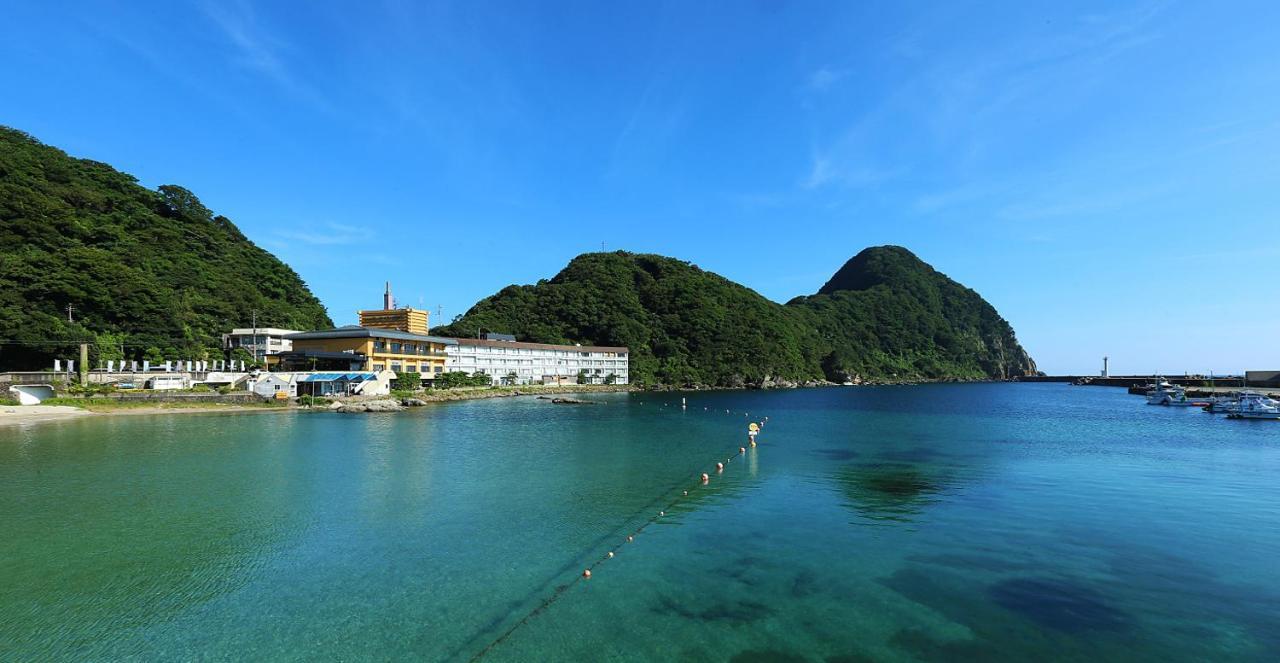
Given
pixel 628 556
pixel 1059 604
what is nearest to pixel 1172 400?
pixel 1059 604

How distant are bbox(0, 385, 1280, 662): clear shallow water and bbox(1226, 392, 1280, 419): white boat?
28323mm

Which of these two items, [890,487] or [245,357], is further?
[245,357]

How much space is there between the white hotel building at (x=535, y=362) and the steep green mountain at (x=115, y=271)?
85.3 feet

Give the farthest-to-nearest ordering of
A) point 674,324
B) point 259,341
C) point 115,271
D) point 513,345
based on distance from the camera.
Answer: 1. point 674,324
2. point 513,345
3. point 259,341
4. point 115,271

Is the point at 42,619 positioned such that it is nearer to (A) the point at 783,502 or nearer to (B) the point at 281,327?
(A) the point at 783,502

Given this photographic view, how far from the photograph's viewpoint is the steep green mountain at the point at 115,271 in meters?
53.9

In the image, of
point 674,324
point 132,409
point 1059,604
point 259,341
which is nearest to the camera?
point 1059,604

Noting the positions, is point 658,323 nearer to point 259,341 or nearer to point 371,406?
point 259,341

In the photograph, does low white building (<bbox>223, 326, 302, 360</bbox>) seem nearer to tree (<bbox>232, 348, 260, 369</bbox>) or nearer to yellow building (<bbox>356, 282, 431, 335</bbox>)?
tree (<bbox>232, 348, 260, 369</bbox>)

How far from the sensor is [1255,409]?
48.3 metres

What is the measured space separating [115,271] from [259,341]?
1529cm

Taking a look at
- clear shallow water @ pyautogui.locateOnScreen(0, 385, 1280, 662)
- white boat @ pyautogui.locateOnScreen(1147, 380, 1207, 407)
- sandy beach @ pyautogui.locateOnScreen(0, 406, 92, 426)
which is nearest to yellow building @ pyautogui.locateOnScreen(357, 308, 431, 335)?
sandy beach @ pyautogui.locateOnScreen(0, 406, 92, 426)

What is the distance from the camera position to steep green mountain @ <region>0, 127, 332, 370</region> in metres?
53.9

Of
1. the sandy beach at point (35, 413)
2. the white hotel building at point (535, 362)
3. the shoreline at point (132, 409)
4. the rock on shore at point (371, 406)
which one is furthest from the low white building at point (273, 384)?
the white hotel building at point (535, 362)
